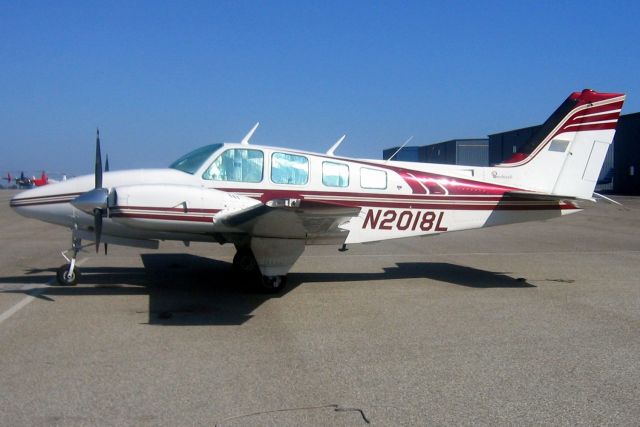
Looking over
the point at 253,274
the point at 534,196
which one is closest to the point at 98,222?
the point at 253,274

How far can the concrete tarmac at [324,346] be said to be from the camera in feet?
14.8

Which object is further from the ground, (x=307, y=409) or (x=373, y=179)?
(x=373, y=179)

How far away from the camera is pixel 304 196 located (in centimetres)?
952

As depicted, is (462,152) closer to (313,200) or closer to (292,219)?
(313,200)

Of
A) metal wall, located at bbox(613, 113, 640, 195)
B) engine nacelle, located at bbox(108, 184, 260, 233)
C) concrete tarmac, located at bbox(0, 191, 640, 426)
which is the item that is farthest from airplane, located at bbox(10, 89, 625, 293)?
metal wall, located at bbox(613, 113, 640, 195)

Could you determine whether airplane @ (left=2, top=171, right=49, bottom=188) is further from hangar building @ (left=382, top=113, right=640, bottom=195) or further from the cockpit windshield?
hangar building @ (left=382, top=113, right=640, bottom=195)

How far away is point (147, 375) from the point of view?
5.23m

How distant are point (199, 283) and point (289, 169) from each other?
8.03 ft

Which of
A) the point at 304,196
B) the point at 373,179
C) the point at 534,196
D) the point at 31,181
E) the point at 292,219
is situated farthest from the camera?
the point at 31,181

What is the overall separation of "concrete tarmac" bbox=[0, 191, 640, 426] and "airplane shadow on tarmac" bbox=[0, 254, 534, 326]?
0.04m

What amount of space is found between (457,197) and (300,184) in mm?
2736

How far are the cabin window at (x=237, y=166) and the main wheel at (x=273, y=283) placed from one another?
155 cm

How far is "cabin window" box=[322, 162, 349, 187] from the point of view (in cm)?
966

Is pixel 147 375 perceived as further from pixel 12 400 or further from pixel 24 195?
pixel 24 195
